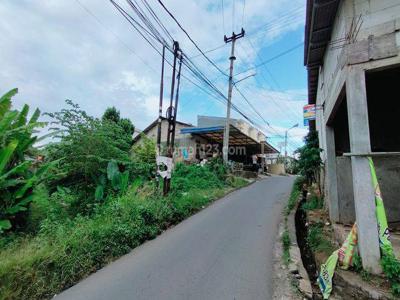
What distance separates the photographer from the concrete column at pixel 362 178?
3584 millimetres

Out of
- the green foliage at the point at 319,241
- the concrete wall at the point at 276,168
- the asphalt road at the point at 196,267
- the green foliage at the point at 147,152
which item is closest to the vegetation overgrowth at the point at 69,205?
the asphalt road at the point at 196,267

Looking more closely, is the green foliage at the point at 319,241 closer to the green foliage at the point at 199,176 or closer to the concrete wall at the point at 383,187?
the concrete wall at the point at 383,187

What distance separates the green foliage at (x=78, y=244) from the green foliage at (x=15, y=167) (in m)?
0.92

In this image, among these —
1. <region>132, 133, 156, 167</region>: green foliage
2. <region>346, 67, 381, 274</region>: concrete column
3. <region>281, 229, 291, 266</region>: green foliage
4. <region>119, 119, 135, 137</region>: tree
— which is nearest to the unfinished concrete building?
<region>346, 67, 381, 274</region>: concrete column

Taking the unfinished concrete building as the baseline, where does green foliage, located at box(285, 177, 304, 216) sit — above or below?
below

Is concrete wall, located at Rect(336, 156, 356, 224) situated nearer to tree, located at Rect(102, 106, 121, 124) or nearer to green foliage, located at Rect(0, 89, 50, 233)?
green foliage, located at Rect(0, 89, 50, 233)

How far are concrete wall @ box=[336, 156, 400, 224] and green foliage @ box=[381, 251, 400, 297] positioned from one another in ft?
8.65

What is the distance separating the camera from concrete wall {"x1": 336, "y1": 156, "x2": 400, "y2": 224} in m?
5.61

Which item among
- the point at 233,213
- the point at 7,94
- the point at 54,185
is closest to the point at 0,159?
the point at 7,94

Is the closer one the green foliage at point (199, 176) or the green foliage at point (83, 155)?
the green foliage at point (83, 155)

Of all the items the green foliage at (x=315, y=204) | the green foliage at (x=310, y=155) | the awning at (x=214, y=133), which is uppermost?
the awning at (x=214, y=133)

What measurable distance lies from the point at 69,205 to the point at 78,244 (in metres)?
4.53

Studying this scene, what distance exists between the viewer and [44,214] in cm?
755

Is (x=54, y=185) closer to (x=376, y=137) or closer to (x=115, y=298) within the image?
(x=115, y=298)
